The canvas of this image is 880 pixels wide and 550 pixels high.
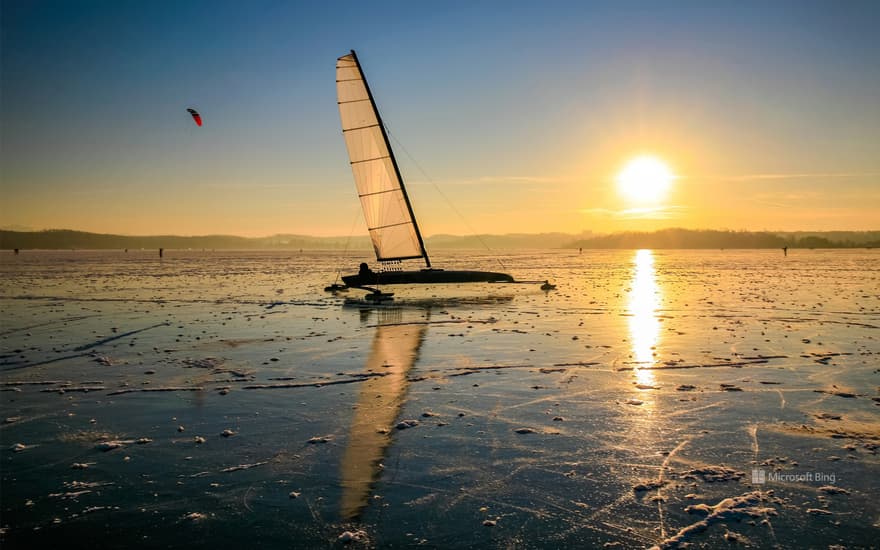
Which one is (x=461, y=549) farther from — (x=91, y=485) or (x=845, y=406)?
(x=845, y=406)

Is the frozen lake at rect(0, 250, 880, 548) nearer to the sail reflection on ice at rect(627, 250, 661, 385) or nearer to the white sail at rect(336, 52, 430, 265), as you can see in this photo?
the sail reflection on ice at rect(627, 250, 661, 385)

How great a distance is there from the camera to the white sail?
107ft

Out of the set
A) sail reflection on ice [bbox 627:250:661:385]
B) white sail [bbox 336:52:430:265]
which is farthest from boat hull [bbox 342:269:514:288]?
sail reflection on ice [bbox 627:250:661:385]

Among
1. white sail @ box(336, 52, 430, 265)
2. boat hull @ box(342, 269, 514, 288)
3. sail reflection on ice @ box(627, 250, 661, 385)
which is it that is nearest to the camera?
sail reflection on ice @ box(627, 250, 661, 385)

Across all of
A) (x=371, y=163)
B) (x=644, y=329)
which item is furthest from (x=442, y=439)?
(x=371, y=163)

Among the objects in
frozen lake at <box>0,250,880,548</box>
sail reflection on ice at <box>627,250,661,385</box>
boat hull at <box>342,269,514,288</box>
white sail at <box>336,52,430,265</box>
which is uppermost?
white sail at <box>336,52,430,265</box>

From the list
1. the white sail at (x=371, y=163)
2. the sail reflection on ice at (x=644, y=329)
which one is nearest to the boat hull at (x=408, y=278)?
the white sail at (x=371, y=163)

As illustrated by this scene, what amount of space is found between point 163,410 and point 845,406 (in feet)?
35.5

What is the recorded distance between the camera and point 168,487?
244 inches

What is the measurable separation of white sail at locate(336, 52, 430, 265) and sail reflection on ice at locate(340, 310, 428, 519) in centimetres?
1729

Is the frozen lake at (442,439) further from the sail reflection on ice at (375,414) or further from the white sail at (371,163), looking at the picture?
the white sail at (371,163)

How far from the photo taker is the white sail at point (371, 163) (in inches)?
1280

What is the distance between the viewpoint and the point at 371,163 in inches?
1308

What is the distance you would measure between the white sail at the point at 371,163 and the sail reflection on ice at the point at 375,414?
1729 cm
